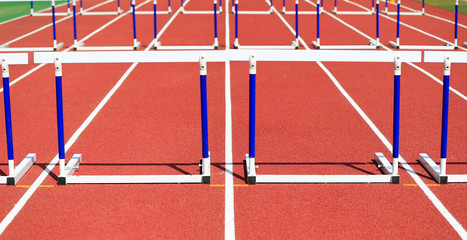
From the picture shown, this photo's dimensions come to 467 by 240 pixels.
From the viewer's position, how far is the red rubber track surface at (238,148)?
15.2 ft

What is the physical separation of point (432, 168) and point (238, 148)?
2.04m

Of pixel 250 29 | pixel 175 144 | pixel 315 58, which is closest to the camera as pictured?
pixel 315 58

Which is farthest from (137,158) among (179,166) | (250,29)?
(250,29)

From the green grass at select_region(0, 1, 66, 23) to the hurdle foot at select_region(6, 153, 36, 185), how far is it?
1438 cm

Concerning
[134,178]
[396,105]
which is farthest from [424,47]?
[134,178]

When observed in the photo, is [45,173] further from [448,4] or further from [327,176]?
[448,4]

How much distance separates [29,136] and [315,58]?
3558mm

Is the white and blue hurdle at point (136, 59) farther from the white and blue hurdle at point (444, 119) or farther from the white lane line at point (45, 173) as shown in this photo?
the white and blue hurdle at point (444, 119)

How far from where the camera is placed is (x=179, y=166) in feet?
19.6

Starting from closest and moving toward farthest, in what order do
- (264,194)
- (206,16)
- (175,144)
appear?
(264,194) < (175,144) < (206,16)

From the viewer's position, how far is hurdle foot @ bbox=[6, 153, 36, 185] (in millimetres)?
5418

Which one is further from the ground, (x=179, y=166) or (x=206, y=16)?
(x=206, y=16)

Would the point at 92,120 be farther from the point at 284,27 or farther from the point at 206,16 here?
the point at 206,16

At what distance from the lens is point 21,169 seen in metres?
5.61
